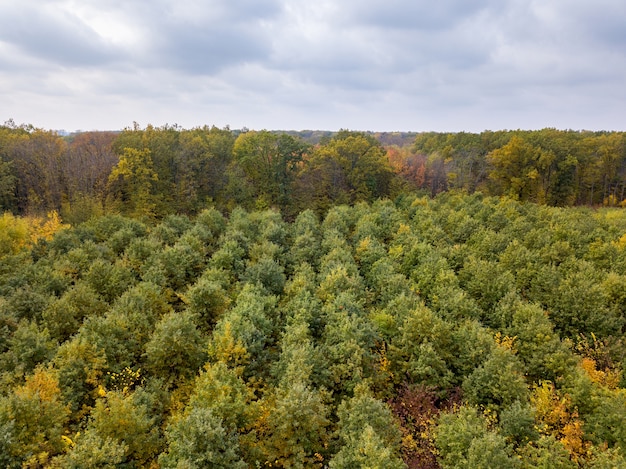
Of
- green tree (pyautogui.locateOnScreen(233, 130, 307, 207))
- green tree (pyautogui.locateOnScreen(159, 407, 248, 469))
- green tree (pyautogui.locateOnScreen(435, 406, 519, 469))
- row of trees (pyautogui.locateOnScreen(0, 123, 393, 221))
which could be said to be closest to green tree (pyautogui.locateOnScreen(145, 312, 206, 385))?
green tree (pyautogui.locateOnScreen(159, 407, 248, 469))

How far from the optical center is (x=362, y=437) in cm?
1689

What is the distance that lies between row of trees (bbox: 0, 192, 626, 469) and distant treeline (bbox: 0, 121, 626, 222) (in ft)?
73.1

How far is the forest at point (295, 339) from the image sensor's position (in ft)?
59.6

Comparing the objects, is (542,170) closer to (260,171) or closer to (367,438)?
(260,171)

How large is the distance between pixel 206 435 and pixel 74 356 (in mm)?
10382

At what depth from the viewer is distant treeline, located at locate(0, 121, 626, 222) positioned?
2341 inches

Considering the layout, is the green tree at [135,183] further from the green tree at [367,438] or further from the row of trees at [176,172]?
the green tree at [367,438]

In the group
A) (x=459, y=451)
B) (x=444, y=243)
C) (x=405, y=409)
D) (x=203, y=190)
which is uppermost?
(x=203, y=190)

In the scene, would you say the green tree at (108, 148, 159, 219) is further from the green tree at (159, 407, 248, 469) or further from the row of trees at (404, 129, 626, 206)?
the row of trees at (404, 129, 626, 206)

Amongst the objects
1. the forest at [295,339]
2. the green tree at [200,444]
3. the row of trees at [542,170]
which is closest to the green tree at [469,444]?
the forest at [295,339]

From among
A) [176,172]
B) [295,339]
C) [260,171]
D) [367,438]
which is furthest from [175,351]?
[260,171]

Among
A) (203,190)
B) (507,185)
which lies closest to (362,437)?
(203,190)

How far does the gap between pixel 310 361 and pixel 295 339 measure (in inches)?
88.4

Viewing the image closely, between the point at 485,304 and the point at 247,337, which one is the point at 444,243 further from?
the point at 247,337
